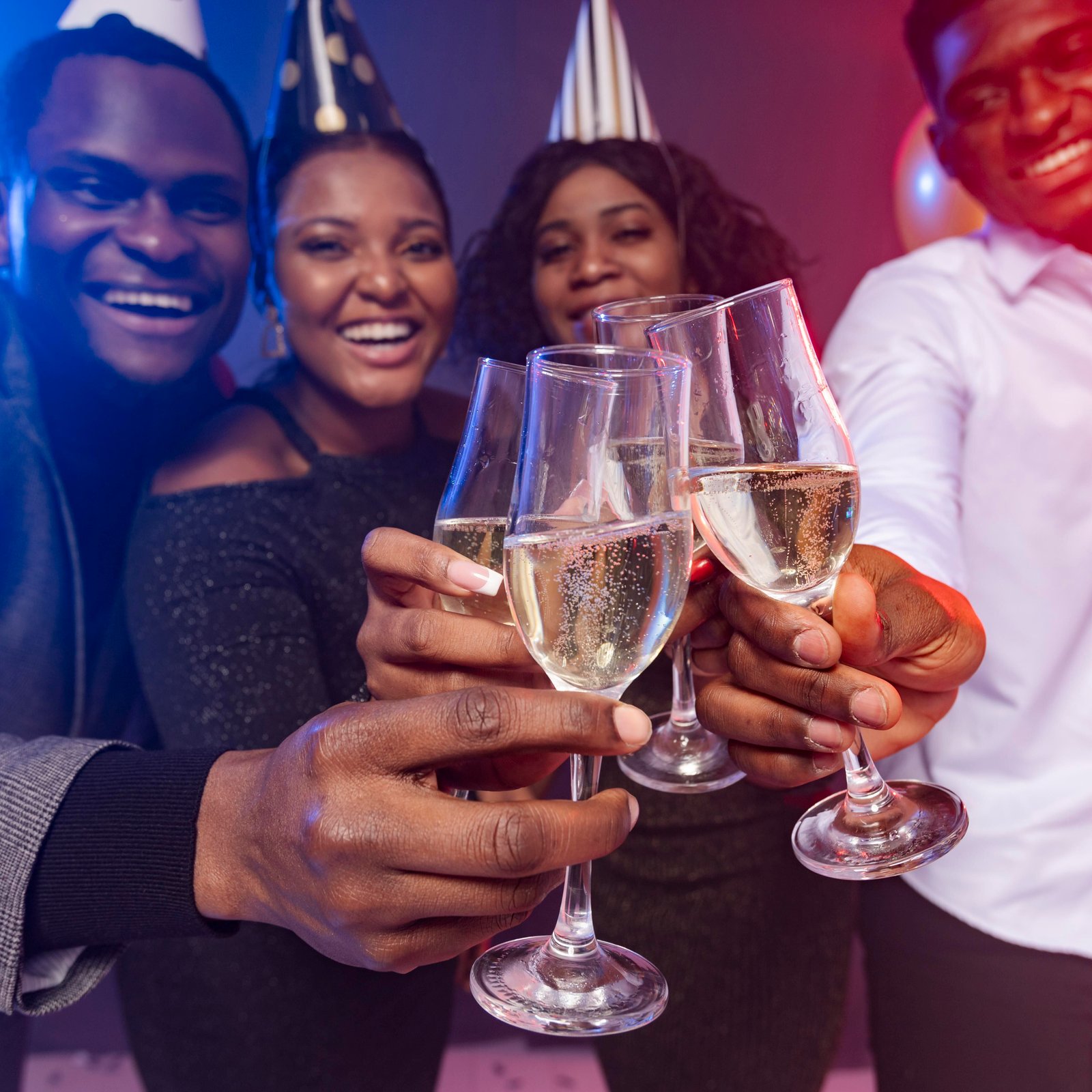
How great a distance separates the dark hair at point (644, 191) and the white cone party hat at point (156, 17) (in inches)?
29.9

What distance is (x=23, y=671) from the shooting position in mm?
1649

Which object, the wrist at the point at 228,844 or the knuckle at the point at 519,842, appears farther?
the wrist at the point at 228,844

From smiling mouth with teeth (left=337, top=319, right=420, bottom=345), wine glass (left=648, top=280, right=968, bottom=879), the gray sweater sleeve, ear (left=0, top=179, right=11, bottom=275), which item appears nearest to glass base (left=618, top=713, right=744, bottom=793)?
wine glass (left=648, top=280, right=968, bottom=879)

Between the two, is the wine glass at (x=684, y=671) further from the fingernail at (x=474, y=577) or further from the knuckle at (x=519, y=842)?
the knuckle at (x=519, y=842)

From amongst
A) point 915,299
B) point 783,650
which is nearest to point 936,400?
point 915,299

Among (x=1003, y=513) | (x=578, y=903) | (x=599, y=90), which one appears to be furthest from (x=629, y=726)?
(x=599, y=90)

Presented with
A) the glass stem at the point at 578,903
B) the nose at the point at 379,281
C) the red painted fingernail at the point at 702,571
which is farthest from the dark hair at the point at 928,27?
the glass stem at the point at 578,903

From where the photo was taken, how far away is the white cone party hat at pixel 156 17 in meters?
1.75

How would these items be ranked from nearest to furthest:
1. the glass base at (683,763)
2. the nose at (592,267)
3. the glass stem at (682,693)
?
the glass base at (683,763) → the glass stem at (682,693) → the nose at (592,267)

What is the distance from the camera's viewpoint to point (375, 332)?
6.47ft

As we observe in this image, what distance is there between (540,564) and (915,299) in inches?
53.7

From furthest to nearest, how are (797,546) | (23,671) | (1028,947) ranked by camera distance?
(23,671) < (1028,947) < (797,546)

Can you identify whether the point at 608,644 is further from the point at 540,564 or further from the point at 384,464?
the point at 384,464

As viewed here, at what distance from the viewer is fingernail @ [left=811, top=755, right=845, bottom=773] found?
0.95 meters
